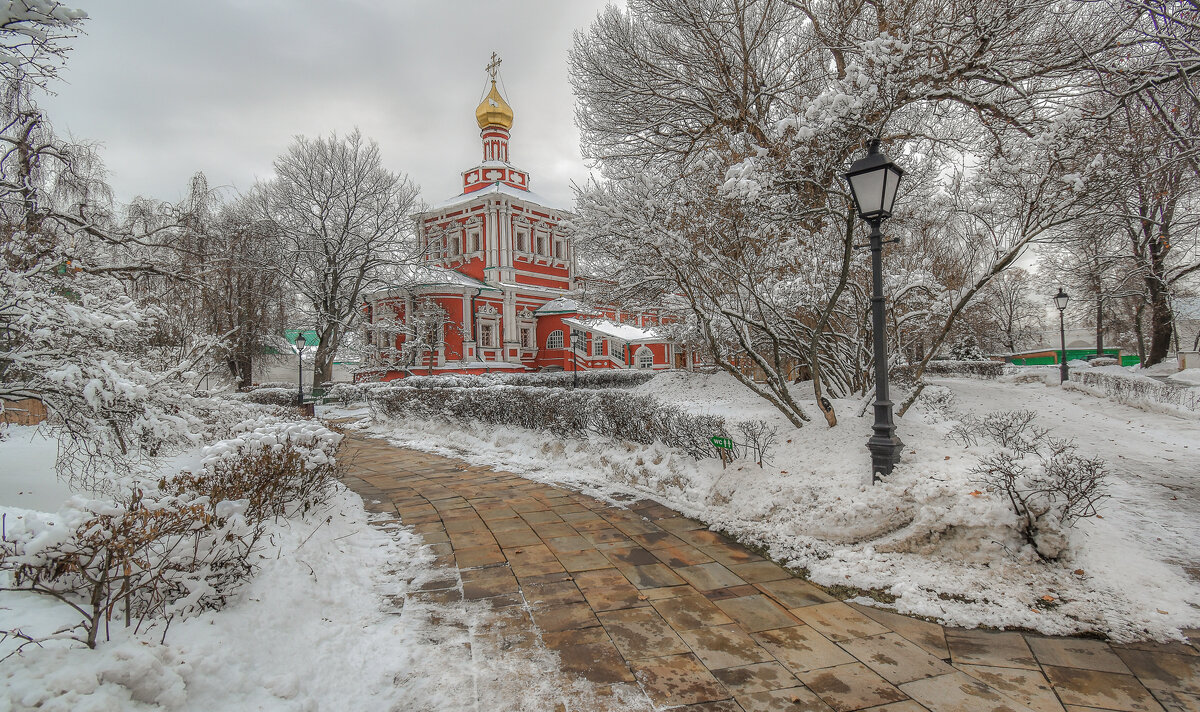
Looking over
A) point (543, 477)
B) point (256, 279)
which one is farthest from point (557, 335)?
point (543, 477)

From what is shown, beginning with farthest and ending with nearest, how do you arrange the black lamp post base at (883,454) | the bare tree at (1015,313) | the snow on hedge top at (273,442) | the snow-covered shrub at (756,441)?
the bare tree at (1015,313), the snow-covered shrub at (756,441), the black lamp post base at (883,454), the snow on hedge top at (273,442)

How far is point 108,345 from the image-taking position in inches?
166

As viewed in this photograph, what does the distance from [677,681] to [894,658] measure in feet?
3.95

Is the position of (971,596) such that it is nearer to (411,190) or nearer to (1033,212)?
(1033,212)

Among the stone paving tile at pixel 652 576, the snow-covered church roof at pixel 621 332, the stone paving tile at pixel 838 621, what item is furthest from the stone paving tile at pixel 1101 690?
the snow-covered church roof at pixel 621 332

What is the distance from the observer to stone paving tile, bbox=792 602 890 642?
3137 mm

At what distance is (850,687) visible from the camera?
2.64m

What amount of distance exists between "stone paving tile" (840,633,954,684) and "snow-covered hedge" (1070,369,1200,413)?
10609 millimetres

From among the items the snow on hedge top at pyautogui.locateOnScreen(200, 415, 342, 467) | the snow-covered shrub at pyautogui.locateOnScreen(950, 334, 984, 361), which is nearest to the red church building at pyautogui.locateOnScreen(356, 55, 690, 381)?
the snow-covered shrub at pyautogui.locateOnScreen(950, 334, 984, 361)

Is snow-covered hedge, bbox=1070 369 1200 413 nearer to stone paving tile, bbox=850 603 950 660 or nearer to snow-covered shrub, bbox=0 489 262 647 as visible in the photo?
stone paving tile, bbox=850 603 950 660

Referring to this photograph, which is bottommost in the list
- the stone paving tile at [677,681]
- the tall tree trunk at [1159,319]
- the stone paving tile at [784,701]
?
the stone paving tile at [784,701]

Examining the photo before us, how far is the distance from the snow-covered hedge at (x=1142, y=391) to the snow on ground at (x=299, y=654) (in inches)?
496

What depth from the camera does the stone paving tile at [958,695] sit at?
2467 mm

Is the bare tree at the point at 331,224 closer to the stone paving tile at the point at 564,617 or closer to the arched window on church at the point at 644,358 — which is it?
the arched window on church at the point at 644,358
